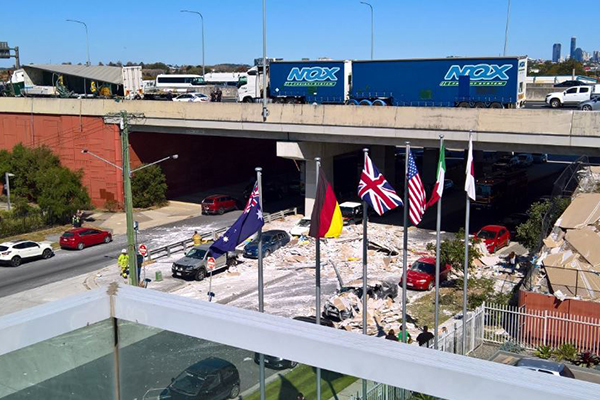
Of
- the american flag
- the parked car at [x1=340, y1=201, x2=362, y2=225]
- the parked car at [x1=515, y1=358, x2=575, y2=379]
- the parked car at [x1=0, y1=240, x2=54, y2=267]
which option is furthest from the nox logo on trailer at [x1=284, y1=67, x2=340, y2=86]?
the parked car at [x1=515, y1=358, x2=575, y2=379]

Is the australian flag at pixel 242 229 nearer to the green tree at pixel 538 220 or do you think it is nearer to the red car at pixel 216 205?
the green tree at pixel 538 220

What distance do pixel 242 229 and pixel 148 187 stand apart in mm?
33229

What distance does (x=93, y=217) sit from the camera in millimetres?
45000

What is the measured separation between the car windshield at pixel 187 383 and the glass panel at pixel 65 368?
0.42 metres

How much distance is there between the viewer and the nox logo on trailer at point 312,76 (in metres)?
46.0

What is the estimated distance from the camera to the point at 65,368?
4094 millimetres

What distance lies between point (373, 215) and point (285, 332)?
38.6 meters

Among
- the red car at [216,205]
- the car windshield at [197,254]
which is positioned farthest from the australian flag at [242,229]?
the red car at [216,205]

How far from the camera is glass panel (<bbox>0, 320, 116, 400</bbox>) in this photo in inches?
154

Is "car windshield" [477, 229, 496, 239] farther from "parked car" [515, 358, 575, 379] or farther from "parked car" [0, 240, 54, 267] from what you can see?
"parked car" [0, 240, 54, 267]

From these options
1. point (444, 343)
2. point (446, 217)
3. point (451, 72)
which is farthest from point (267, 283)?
point (451, 72)

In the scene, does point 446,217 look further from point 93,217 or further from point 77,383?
point 77,383

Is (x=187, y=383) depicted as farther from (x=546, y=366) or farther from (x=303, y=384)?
(x=546, y=366)

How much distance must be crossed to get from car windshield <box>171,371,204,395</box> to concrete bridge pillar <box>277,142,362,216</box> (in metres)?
36.1
